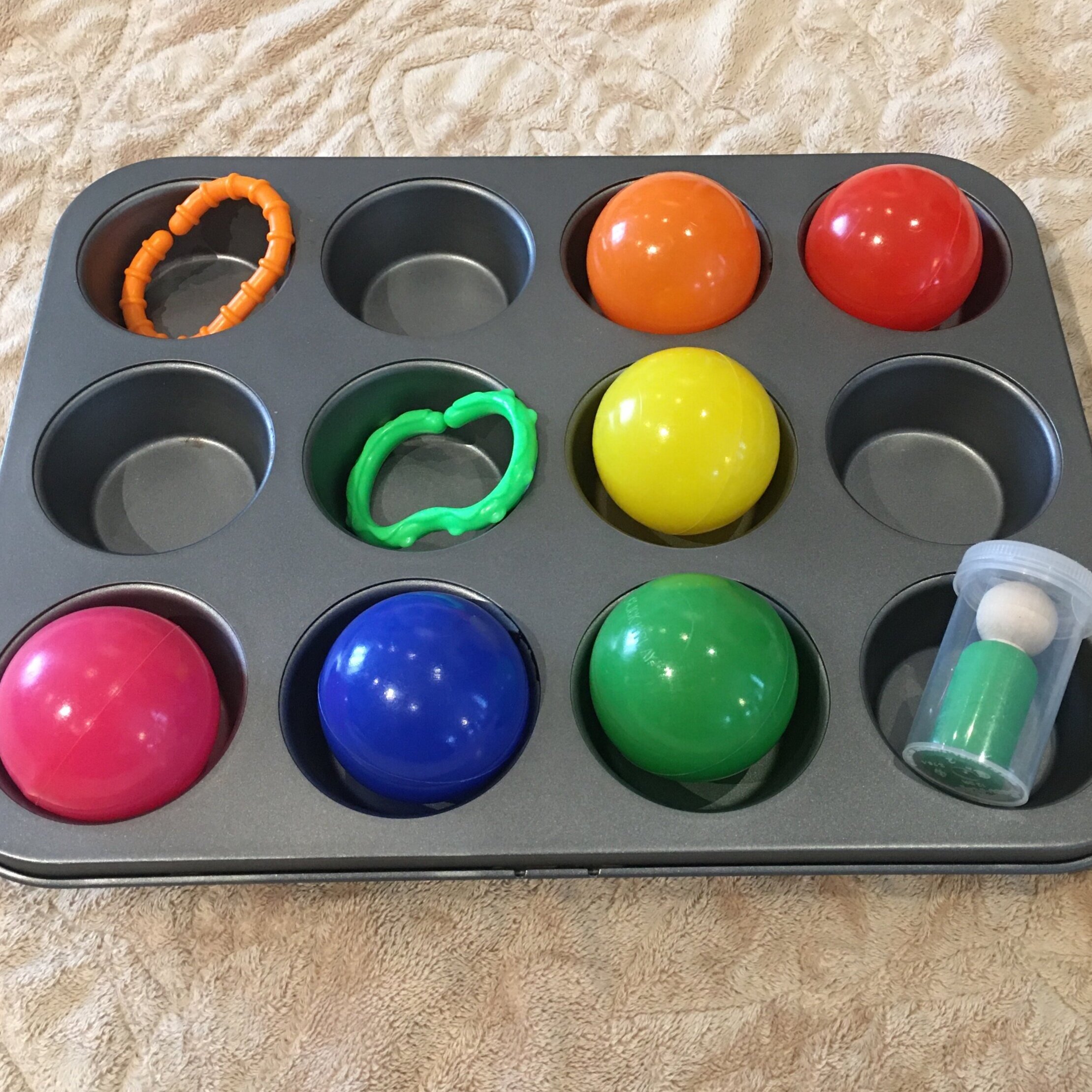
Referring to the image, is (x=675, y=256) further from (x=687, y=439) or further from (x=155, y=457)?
(x=155, y=457)

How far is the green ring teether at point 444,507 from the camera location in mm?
721

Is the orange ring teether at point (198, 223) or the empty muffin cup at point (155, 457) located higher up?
the orange ring teether at point (198, 223)

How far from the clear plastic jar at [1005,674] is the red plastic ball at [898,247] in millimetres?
235

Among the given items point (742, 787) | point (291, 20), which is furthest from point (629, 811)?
point (291, 20)

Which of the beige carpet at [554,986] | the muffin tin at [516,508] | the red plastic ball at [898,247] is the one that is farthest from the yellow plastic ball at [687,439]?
the beige carpet at [554,986]

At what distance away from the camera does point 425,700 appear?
61 centimetres

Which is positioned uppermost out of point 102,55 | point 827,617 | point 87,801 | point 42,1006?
point 102,55

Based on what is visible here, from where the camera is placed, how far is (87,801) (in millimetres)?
620

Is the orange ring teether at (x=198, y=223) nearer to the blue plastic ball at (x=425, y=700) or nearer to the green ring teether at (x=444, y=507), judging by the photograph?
the green ring teether at (x=444, y=507)

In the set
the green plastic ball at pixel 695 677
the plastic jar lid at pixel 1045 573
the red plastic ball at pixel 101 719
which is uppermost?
the plastic jar lid at pixel 1045 573

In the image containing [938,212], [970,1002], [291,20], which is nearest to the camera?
[970,1002]

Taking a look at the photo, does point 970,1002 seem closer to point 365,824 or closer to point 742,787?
point 742,787

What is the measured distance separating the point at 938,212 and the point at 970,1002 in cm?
58

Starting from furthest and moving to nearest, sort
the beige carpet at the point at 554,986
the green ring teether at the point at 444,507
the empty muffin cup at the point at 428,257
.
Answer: the empty muffin cup at the point at 428,257
the green ring teether at the point at 444,507
the beige carpet at the point at 554,986
